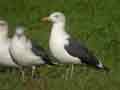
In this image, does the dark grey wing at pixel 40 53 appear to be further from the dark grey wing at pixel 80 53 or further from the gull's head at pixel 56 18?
the gull's head at pixel 56 18

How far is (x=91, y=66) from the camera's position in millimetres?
12977

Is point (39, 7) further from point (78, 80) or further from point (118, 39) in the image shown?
point (78, 80)

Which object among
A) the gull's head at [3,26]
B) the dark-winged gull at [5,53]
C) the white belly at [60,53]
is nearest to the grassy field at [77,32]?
the dark-winged gull at [5,53]

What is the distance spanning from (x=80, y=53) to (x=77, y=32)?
577 centimetres

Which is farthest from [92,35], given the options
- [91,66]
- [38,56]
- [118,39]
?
[38,56]

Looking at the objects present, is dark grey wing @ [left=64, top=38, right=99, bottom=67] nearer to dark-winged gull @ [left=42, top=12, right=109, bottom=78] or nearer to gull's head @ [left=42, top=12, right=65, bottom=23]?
dark-winged gull @ [left=42, top=12, right=109, bottom=78]

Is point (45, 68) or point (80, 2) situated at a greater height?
point (80, 2)

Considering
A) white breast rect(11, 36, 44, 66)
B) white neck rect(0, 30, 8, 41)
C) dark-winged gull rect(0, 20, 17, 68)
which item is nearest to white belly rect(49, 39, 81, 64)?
white breast rect(11, 36, 44, 66)

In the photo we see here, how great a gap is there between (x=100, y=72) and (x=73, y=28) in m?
6.08

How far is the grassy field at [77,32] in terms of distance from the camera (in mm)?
11703

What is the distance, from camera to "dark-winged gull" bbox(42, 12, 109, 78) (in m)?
12.1

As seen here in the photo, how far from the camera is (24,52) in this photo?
1184cm

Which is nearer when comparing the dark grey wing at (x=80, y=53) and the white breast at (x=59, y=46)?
the white breast at (x=59, y=46)

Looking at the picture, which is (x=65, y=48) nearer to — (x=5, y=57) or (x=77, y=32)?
(x=5, y=57)
